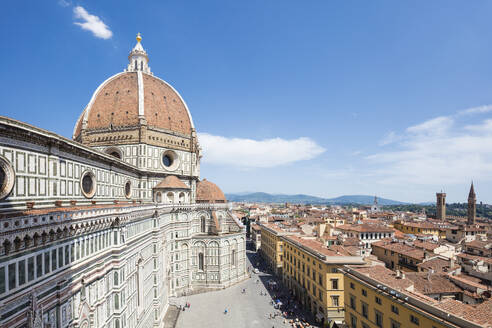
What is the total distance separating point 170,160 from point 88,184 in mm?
20597

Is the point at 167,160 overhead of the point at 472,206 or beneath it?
overhead

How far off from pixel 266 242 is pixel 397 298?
38.5m

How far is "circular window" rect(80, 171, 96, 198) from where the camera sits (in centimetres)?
2164

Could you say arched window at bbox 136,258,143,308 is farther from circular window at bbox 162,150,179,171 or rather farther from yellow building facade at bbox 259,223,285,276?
yellow building facade at bbox 259,223,285,276

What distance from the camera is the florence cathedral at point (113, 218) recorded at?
11.6m

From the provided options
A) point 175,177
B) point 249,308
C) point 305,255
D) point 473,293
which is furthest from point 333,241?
point 175,177

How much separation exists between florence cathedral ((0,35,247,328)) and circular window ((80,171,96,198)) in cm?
11

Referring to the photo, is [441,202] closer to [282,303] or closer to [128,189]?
[282,303]

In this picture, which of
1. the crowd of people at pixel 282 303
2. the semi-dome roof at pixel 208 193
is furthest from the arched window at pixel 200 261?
the semi-dome roof at pixel 208 193

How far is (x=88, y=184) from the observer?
899 inches

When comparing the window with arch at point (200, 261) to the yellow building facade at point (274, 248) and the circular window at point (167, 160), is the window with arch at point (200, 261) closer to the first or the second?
the yellow building facade at point (274, 248)

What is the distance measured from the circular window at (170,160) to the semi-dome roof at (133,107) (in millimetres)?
3571

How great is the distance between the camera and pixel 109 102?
137 ft

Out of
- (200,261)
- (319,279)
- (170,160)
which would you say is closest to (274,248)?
(200,261)
